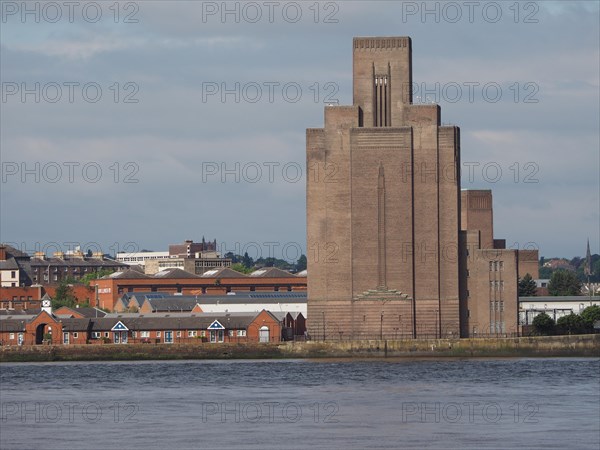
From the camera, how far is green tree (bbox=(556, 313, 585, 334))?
143 m

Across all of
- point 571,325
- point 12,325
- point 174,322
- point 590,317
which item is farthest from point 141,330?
point 590,317

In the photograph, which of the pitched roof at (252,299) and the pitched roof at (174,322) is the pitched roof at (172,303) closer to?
the pitched roof at (252,299)

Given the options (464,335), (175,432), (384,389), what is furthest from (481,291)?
(175,432)

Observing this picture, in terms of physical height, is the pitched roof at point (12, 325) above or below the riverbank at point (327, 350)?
above

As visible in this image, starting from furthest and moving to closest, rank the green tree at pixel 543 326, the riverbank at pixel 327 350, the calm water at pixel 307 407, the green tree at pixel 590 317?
1. the green tree at pixel 590 317
2. the green tree at pixel 543 326
3. the riverbank at pixel 327 350
4. the calm water at pixel 307 407

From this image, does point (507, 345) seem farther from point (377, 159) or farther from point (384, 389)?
point (384, 389)

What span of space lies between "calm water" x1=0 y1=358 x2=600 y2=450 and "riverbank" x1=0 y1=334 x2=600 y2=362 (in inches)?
622

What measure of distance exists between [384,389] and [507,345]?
4562 cm

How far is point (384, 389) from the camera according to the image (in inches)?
3509

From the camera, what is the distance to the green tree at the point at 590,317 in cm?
14438

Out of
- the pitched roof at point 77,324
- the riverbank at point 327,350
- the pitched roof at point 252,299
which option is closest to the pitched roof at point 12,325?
the pitched roof at point 77,324

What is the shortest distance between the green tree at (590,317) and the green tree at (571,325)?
46cm

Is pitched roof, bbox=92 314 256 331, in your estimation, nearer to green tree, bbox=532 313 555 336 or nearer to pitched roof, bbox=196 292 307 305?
green tree, bbox=532 313 555 336

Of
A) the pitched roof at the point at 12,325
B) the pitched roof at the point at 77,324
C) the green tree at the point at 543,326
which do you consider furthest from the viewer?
the pitched roof at the point at 12,325
